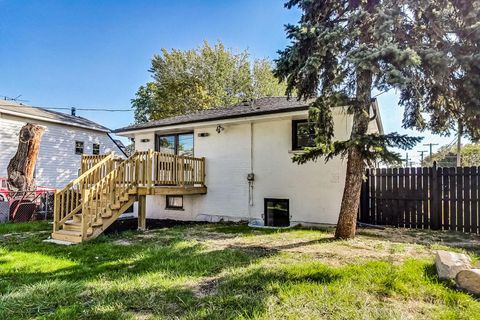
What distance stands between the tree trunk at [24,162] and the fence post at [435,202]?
589 inches

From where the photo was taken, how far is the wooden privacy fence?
7512mm

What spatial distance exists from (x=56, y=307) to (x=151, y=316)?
1.17m

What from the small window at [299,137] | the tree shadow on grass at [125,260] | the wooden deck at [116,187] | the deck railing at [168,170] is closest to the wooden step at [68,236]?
the wooden deck at [116,187]

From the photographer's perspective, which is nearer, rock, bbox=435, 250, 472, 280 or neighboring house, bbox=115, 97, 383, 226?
rock, bbox=435, 250, 472, 280

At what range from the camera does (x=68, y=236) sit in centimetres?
695

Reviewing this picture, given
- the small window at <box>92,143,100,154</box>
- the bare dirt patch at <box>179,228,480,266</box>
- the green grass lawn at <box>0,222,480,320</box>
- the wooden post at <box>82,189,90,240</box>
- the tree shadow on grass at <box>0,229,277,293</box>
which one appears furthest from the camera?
the small window at <box>92,143,100,154</box>

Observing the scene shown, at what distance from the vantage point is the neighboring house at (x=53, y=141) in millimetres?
15133

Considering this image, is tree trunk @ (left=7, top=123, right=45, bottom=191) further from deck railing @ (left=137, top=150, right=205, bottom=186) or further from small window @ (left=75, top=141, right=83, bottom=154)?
deck railing @ (left=137, top=150, right=205, bottom=186)

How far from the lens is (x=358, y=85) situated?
225 inches

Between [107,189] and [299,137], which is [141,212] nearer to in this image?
[107,189]

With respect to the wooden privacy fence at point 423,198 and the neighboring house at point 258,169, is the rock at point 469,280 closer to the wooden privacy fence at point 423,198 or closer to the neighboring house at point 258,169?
the neighboring house at point 258,169

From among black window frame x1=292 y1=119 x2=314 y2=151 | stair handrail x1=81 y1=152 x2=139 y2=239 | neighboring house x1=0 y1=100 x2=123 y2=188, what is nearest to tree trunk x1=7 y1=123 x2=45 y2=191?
neighboring house x1=0 y1=100 x2=123 y2=188

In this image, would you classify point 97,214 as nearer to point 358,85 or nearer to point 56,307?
point 56,307

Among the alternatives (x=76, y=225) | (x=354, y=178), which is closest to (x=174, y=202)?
(x=76, y=225)
